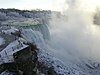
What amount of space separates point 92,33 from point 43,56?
27.5m

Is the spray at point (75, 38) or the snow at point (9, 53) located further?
the spray at point (75, 38)

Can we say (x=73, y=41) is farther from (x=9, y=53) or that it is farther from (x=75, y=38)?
(x=9, y=53)

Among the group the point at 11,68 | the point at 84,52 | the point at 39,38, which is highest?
the point at 11,68

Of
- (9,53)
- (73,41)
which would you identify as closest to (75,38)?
(73,41)

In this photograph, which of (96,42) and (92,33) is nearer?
(96,42)

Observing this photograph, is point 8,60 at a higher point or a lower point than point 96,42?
higher

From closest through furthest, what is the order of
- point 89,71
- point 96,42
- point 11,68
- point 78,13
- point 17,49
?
point 11,68, point 17,49, point 89,71, point 96,42, point 78,13

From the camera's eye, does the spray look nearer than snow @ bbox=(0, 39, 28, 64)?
No

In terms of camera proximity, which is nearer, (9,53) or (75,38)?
(9,53)

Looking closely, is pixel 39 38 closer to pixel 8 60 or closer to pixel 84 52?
pixel 84 52

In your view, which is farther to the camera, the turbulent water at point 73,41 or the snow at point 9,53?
the turbulent water at point 73,41

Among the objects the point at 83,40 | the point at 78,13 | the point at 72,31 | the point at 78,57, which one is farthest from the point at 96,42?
the point at 78,13

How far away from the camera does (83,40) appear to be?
162ft

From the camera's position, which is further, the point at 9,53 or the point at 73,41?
the point at 73,41
